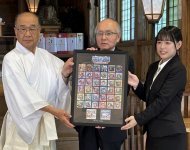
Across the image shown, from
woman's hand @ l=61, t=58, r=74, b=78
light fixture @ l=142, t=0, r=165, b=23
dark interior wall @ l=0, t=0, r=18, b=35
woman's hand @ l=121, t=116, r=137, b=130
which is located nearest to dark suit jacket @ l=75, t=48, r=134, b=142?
woman's hand @ l=121, t=116, r=137, b=130

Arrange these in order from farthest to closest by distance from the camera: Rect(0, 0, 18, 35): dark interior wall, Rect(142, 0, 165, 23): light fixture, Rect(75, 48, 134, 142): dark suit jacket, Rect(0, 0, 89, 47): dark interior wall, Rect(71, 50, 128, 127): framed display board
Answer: Rect(0, 0, 18, 35): dark interior wall → Rect(0, 0, 89, 47): dark interior wall → Rect(142, 0, 165, 23): light fixture → Rect(75, 48, 134, 142): dark suit jacket → Rect(71, 50, 128, 127): framed display board

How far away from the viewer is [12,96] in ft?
7.22

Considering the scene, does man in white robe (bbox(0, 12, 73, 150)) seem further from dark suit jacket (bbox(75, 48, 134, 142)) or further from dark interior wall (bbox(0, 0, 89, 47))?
dark interior wall (bbox(0, 0, 89, 47))

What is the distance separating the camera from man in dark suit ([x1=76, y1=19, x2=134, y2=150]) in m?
2.11

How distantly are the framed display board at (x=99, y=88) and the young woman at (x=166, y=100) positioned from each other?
0.13m

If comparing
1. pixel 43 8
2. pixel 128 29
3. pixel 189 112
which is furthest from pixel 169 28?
pixel 43 8

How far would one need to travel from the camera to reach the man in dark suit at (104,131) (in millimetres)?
2113

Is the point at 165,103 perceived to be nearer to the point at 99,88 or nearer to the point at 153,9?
the point at 99,88

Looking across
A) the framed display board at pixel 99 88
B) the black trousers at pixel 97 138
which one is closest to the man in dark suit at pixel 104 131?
the black trousers at pixel 97 138

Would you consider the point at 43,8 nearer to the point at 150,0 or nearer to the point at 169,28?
the point at 150,0

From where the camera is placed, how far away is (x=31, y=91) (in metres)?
2.17

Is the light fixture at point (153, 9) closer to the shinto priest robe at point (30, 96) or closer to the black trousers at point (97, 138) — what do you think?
the shinto priest robe at point (30, 96)

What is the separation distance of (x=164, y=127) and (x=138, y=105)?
853mm

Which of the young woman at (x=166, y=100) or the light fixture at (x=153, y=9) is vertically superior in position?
the light fixture at (x=153, y=9)
